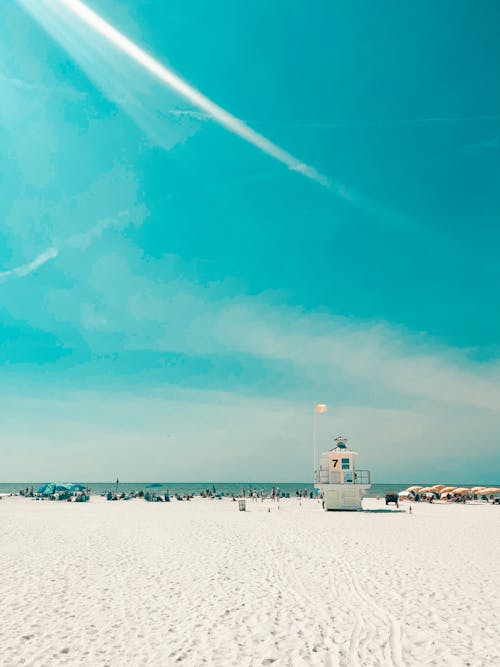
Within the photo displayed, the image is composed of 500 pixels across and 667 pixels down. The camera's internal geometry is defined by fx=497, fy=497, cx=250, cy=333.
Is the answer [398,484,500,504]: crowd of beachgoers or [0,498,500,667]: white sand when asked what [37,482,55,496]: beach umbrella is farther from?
[398,484,500,504]: crowd of beachgoers

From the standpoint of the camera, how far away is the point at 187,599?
11.1m

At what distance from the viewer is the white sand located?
8.01 metres

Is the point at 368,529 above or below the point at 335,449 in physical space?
below

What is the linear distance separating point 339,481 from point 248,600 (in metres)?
25.0

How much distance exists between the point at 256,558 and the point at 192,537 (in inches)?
231

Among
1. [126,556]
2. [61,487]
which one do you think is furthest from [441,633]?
[61,487]

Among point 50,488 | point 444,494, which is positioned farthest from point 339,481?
point 50,488

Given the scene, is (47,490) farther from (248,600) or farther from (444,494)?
(248,600)

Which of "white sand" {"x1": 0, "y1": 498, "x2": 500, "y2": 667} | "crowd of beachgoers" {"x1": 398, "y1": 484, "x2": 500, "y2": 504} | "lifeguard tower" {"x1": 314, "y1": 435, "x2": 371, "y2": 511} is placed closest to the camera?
"white sand" {"x1": 0, "y1": 498, "x2": 500, "y2": 667}

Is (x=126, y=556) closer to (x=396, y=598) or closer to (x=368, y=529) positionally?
(x=396, y=598)

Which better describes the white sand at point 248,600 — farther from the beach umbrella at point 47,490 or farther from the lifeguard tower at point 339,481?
the beach umbrella at point 47,490

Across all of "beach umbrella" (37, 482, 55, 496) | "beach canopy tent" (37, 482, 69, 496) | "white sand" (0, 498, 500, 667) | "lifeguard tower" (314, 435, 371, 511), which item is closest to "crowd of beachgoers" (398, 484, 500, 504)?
"lifeguard tower" (314, 435, 371, 511)

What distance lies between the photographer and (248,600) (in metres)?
11.0

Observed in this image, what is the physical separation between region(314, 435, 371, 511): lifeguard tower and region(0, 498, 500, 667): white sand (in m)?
13.3
